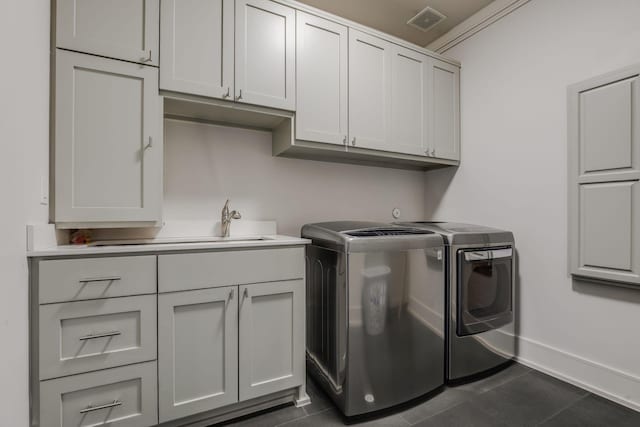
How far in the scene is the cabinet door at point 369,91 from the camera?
2.05 m

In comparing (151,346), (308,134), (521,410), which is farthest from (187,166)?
(521,410)

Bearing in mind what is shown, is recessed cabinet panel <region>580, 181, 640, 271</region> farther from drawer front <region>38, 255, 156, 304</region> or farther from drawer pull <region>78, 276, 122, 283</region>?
drawer pull <region>78, 276, 122, 283</region>

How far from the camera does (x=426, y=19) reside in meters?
2.44

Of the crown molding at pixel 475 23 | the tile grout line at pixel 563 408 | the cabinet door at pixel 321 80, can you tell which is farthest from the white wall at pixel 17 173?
the crown molding at pixel 475 23

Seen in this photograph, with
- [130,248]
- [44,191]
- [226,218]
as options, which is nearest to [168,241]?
[226,218]

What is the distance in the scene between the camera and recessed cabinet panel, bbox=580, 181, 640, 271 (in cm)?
158

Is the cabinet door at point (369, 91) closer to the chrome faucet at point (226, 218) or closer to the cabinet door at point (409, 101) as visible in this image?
the cabinet door at point (409, 101)

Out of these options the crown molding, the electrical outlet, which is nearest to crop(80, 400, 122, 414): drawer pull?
the electrical outlet

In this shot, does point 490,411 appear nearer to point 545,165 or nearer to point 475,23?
point 545,165

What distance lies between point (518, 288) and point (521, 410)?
88 cm

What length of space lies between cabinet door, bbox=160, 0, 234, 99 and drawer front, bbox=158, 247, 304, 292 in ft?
2.96

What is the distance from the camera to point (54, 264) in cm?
Result: 115

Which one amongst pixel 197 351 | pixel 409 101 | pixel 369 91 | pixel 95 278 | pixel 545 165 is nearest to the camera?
pixel 95 278

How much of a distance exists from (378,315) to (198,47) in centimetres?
176
